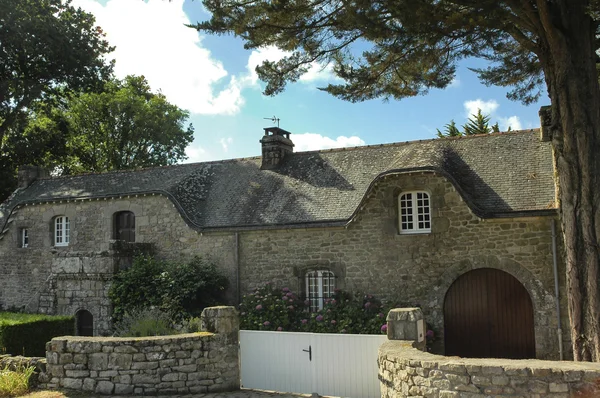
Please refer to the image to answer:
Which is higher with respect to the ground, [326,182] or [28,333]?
[326,182]

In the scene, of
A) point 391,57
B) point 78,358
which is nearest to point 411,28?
point 391,57

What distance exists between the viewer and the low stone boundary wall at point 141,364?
32.8 feet

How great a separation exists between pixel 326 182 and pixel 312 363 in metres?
7.37

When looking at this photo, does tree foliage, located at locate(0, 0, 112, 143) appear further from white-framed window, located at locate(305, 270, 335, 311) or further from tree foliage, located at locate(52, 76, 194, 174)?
white-framed window, located at locate(305, 270, 335, 311)

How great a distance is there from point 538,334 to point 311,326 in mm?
5244

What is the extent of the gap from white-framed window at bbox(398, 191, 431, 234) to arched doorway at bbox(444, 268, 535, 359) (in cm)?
162

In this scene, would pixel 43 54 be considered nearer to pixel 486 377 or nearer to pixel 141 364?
pixel 141 364

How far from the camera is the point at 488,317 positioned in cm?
1328

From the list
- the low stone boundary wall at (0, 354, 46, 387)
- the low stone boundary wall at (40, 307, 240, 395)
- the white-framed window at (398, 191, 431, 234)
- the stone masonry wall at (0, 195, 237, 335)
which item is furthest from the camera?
the stone masonry wall at (0, 195, 237, 335)

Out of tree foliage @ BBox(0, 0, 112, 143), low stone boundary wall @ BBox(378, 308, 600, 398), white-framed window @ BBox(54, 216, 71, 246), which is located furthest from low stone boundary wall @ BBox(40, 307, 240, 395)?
tree foliage @ BBox(0, 0, 112, 143)

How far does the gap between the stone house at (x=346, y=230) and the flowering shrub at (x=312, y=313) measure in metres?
0.43

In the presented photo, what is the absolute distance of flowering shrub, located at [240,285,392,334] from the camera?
1360cm

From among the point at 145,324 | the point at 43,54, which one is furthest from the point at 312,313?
the point at 43,54

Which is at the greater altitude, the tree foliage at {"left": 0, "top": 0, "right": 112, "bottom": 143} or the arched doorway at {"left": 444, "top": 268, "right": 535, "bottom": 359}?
the tree foliage at {"left": 0, "top": 0, "right": 112, "bottom": 143}
